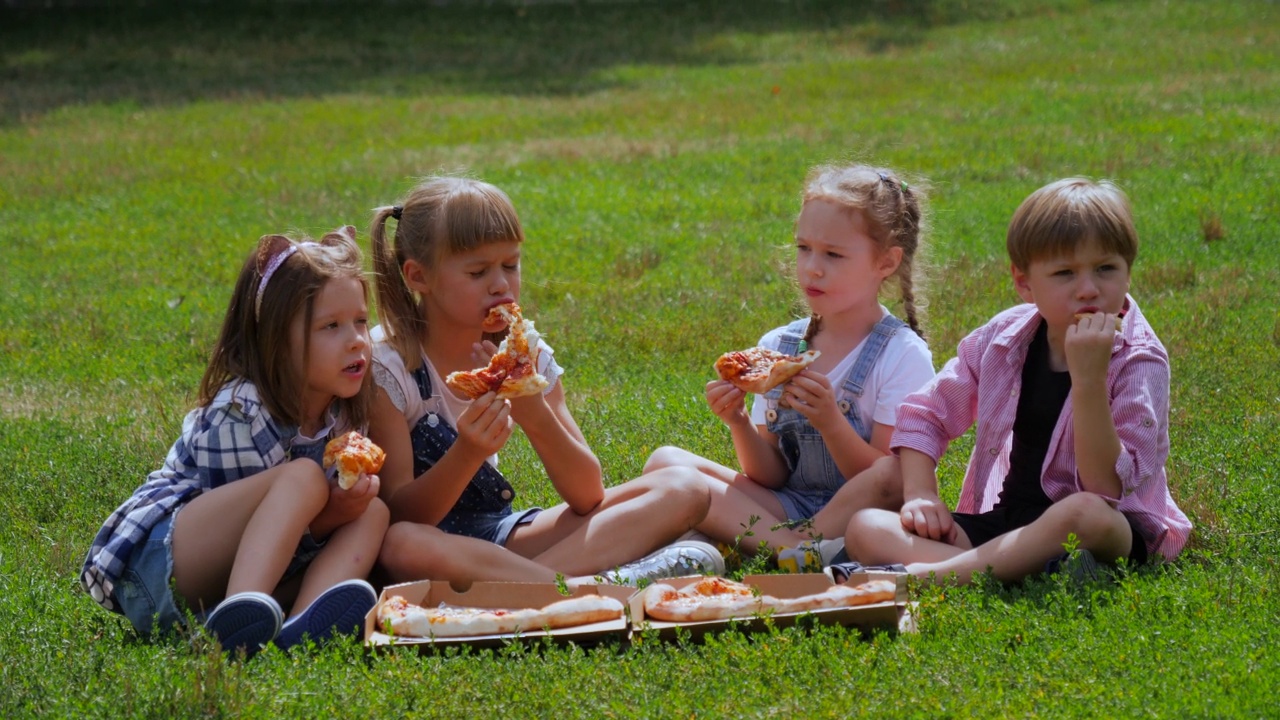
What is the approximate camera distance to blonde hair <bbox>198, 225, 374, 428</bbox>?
4430mm

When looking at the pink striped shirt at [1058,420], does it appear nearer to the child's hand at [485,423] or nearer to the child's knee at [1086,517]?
the child's knee at [1086,517]

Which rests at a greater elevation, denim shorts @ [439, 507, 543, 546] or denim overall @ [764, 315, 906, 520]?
denim overall @ [764, 315, 906, 520]

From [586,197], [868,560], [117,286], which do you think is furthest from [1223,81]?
[868,560]

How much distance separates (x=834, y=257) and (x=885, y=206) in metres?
0.28

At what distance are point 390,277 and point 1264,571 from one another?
10.2ft

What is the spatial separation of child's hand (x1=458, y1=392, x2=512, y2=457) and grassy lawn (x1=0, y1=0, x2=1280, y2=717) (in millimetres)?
777

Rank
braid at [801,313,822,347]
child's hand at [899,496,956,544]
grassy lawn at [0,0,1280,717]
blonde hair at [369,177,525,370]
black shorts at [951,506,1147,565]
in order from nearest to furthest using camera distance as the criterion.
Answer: grassy lawn at [0,0,1280,717], child's hand at [899,496,956,544], black shorts at [951,506,1147,565], blonde hair at [369,177,525,370], braid at [801,313,822,347]

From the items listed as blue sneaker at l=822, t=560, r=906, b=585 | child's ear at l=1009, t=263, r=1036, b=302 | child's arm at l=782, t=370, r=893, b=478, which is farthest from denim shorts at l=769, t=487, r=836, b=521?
child's ear at l=1009, t=263, r=1036, b=302

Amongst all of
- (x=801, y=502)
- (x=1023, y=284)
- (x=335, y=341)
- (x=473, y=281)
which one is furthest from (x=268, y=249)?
(x=1023, y=284)

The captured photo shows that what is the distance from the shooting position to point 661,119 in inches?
694

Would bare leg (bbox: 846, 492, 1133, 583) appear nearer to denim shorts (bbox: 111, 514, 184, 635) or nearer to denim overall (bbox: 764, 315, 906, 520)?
denim overall (bbox: 764, 315, 906, 520)

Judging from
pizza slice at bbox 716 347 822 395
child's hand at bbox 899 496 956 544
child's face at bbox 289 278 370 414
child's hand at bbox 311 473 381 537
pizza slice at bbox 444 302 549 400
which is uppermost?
child's face at bbox 289 278 370 414

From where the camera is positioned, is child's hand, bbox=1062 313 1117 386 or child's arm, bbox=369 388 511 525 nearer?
child's hand, bbox=1062 313 1117 386

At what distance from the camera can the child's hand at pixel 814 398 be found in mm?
4727
